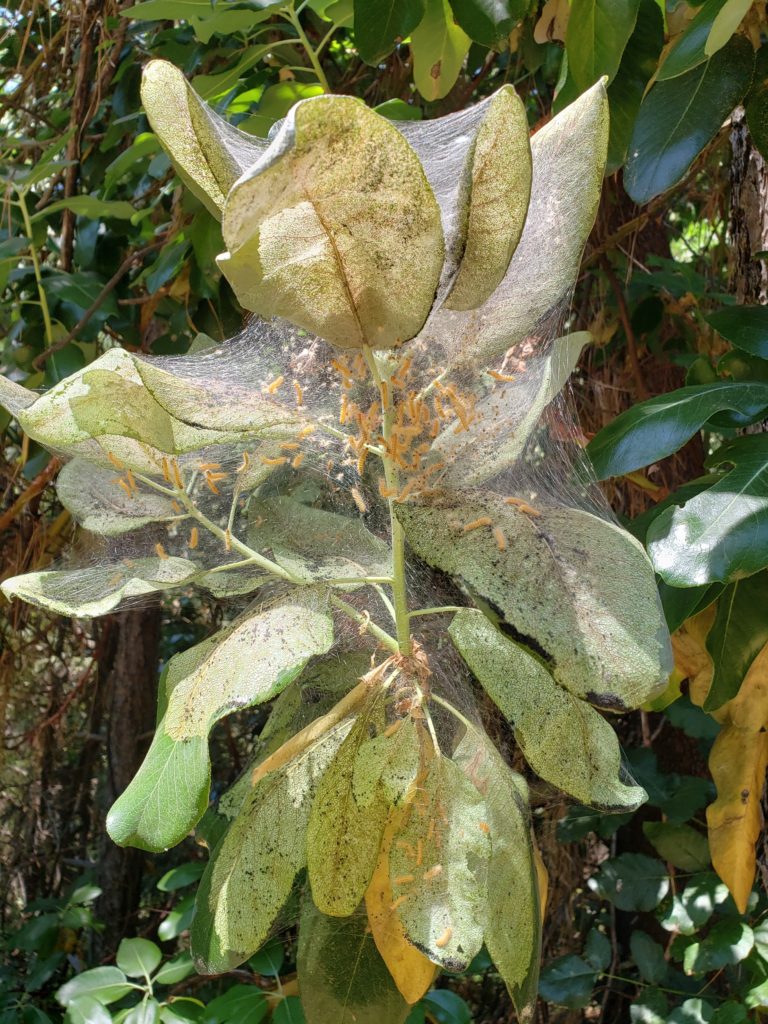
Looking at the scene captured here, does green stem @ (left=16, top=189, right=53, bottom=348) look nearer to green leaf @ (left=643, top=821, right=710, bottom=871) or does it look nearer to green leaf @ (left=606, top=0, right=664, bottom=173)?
green leaf @ (left=606, top=0, right=664, bottom=173)

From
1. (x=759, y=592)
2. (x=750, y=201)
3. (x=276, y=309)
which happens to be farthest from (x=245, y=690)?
(x=750, y=201)

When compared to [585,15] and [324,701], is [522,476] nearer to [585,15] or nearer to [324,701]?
[324,701]

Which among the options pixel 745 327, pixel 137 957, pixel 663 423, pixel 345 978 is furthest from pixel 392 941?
pixel 137 957

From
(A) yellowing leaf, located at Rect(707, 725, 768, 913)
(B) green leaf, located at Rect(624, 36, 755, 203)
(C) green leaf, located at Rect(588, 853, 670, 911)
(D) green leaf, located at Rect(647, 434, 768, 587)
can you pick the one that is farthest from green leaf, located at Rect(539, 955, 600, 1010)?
(B) green leaf, located at Rect(624, 36, 755, 203)

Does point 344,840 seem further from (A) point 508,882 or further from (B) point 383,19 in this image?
(B) point 383,19

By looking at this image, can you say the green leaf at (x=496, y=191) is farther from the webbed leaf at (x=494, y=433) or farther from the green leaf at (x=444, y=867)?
the green leaf at (x=444, y=867)
